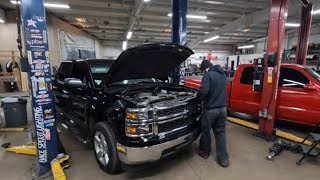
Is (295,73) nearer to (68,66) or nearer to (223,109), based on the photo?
(223,109)

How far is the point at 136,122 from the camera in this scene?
8.04ft

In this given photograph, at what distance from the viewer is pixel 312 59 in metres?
11.6

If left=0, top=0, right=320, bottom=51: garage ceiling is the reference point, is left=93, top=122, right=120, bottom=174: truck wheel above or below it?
below

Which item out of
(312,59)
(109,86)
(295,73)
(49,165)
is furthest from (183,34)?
(312,59)

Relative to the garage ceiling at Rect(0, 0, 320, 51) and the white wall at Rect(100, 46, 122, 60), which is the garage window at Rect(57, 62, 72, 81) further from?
the white wall at Rect(100, 46, 122, 60)

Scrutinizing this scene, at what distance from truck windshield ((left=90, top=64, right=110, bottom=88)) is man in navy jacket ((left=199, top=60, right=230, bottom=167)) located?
1678mm

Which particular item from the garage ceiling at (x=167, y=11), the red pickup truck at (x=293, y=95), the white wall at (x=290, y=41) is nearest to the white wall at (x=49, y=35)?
the garage ceiling at (x=167, y=11)

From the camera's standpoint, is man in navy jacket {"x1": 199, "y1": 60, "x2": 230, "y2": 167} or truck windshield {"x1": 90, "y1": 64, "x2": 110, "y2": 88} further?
truck windshield {"x1": 90, "y1": 64, "x2": 110, "y2": 88}

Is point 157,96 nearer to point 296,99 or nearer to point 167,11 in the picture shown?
point 296,99

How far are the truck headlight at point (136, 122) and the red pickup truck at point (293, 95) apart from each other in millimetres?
3666

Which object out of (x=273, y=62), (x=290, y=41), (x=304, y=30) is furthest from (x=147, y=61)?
(x=290, y=41)

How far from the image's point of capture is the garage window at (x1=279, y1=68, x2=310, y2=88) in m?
4.40

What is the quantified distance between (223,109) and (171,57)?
1264mm

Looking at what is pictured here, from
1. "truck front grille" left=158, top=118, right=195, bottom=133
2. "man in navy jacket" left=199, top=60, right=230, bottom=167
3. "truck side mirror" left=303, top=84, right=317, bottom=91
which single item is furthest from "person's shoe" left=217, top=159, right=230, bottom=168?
"truck side mirror" left=303, top=84, right=317, bottom=91
